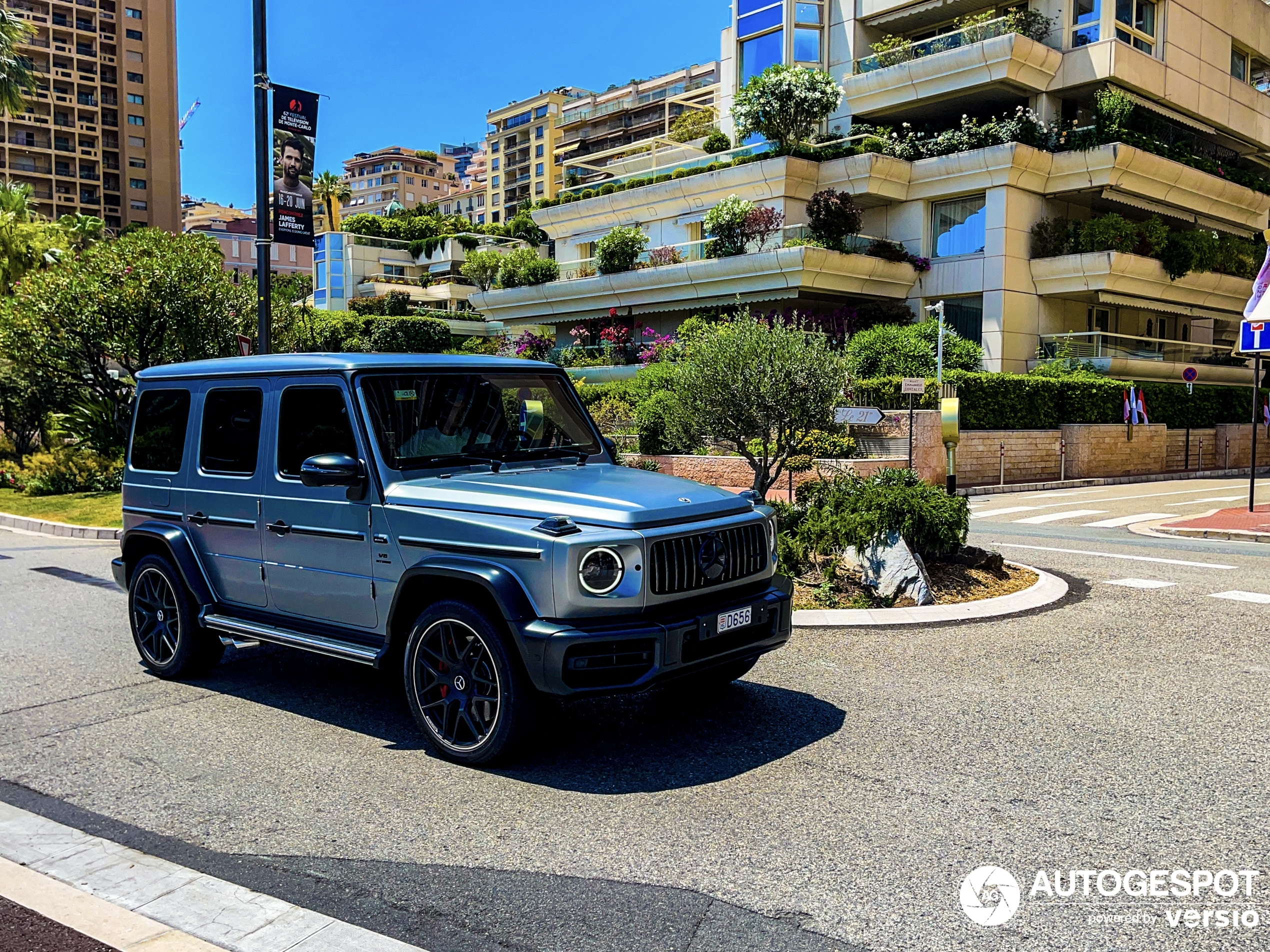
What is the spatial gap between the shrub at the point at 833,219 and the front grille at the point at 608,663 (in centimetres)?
3040

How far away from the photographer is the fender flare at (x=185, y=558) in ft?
21.5

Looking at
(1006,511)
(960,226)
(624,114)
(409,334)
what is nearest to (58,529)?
(1006,511)

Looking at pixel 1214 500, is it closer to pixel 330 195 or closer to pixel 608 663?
pixel 608 663

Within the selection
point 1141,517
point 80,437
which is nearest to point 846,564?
point 1141,517

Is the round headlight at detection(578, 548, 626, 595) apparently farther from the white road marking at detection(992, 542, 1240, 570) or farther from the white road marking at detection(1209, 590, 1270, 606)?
the white road marking at detection(992, 542, 1240, 570)

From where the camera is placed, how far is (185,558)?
262 inches

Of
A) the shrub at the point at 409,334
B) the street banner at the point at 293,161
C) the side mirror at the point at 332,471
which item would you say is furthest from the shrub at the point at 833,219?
the shrub at the point at 409,334

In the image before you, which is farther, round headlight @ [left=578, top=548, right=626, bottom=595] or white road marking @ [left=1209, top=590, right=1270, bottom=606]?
white road marking @ [left=1209, top=590, right=1270, bottom=606]

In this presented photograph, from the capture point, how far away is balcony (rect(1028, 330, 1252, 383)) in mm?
32812

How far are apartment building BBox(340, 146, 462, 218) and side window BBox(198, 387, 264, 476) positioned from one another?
17369cm

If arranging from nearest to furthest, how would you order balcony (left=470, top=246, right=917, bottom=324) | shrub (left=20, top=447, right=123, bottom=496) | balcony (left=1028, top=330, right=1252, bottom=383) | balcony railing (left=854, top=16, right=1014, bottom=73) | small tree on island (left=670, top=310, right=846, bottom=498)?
small tree on island (left=670, top=310, right=846, bottom=498) → shrub (left=20, top=447, right=123, bottom=496) → balcony (left=1028, top=330, right=1252, bottom=383) → balcony (left=470, top=246, right=917, bottom=324) → balcony railing (left=854, top=16, right=1014, bottom=73)

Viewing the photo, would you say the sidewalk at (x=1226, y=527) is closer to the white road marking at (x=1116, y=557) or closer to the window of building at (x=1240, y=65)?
the white road marking at (x=1116, y=557)

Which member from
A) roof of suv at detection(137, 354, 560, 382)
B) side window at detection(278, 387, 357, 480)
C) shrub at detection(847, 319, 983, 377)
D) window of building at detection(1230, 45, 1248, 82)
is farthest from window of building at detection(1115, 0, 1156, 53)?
side window at detection(278, 387, 357, 480)

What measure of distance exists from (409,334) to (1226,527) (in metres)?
53.9
